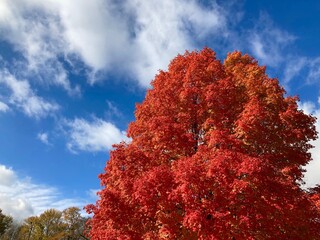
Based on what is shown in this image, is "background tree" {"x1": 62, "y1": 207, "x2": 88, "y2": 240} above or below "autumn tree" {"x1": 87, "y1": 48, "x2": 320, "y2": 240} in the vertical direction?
above

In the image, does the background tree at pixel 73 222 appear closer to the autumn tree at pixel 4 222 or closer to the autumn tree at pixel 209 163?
the autumn tree at pixel 4 222

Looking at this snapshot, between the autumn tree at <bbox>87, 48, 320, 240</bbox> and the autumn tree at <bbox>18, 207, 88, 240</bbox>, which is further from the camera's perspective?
the autumn tree at <bbox>18, 207, 88, 240</bbox>

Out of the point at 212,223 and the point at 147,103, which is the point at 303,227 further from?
the point at 147,103

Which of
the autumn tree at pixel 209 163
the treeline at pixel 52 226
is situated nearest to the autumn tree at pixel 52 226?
the treeline at pixel 52 226

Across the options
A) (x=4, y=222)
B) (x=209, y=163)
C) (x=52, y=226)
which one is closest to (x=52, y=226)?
(x=52, y=226)

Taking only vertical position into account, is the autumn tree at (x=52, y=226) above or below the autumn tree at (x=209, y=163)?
above

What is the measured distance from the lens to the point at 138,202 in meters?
14.7

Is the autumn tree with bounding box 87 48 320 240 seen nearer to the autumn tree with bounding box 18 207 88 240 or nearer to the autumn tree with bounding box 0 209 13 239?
the autumn tree with bounding box 18 207 88 240

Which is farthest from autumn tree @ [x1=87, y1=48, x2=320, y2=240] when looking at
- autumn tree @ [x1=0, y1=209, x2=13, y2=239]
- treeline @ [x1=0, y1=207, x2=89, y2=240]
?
autumn tree @ [x1=0, y1=209, x2=13, y2=239]

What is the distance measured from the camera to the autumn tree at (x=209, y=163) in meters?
13.3

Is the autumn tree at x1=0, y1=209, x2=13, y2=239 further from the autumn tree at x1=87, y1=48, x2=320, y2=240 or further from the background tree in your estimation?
the autumn tree at x1=87, y1=48, x2=320, y2=240

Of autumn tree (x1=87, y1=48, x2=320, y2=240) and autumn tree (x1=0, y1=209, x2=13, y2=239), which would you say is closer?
autumn tree (x1=87, y1=48, x2=320, y2=240)

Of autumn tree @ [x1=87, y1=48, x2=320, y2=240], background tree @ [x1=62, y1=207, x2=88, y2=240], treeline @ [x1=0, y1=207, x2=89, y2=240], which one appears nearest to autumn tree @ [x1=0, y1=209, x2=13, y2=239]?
treeline @ [x1=0, y1=207, x2=89, y2=240]

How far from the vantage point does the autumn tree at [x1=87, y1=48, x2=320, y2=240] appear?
13266 mm
